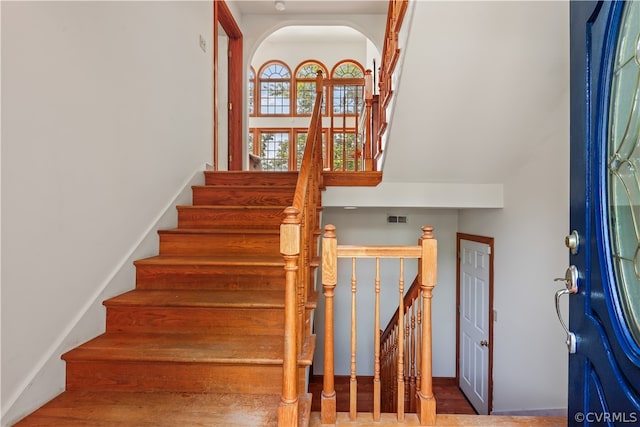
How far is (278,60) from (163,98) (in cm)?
562

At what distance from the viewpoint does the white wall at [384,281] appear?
4.26 m

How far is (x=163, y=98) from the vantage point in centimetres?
248

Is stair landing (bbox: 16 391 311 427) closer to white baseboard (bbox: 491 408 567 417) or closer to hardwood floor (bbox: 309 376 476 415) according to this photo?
white baseboard (bbox: 491 408 567 417)

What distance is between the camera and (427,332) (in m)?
1.43

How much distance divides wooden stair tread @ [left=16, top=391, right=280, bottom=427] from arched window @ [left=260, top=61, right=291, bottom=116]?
679 cm

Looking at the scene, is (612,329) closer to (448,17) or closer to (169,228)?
(448,17)

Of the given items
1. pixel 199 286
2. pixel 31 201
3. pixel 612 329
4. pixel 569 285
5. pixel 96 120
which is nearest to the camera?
pixel 612 329

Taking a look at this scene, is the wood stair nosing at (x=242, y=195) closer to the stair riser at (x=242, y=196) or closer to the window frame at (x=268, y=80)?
the stair riser at (x=242, y=196)

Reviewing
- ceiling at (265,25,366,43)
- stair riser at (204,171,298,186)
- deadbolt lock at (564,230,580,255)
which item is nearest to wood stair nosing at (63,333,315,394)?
deadbolt lock at (564,230,580,255)

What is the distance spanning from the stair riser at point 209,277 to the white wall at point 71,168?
122 millimetres

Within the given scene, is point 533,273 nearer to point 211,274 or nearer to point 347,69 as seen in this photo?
point 211,274

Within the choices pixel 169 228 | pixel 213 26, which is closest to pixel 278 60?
pixel 213 26

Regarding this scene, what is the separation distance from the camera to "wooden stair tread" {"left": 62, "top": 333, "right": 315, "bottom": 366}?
1535mm

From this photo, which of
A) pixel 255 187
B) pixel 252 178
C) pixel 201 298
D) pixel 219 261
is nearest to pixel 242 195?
pixel 255 187
